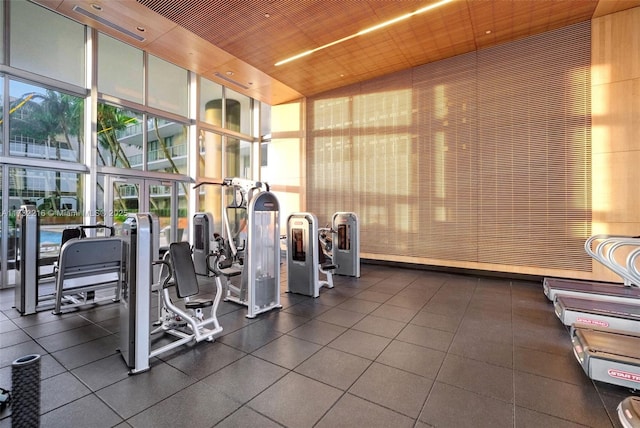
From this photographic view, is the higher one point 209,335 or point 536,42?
point 536,42

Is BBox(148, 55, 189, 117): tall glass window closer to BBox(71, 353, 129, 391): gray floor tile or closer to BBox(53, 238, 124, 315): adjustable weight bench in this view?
BBox(53, 238, 124, 315): adjustable weight bench

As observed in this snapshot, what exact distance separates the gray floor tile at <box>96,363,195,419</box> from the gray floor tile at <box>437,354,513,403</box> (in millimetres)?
2139

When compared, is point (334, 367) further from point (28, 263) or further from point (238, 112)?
point (238, 112)

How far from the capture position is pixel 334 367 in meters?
2.64

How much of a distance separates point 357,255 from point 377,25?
4.40 metres

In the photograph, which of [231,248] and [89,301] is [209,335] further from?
[89,301]

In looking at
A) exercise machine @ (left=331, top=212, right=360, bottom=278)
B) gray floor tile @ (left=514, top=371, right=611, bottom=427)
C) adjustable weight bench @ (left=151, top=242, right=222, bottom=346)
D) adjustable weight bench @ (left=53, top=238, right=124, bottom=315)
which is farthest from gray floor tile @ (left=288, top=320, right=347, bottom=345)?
exercise machine @ (left=331, top=212, right=360, bottom=278)

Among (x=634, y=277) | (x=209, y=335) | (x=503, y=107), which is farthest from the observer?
(x=503, y=107)

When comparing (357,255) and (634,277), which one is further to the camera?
(357,255)

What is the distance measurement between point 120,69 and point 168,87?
1.09 meters

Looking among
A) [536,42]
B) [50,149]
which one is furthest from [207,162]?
[536,42]

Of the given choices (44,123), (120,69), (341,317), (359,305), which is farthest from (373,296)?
(120,69)

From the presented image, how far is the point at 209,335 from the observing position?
3.14 meters

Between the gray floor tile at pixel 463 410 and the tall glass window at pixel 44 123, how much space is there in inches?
283
